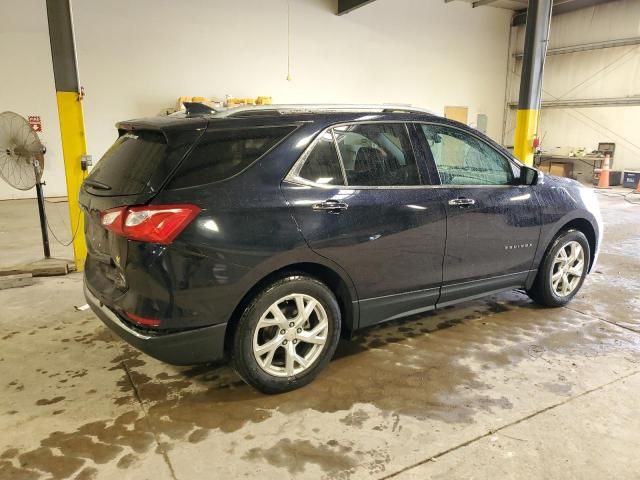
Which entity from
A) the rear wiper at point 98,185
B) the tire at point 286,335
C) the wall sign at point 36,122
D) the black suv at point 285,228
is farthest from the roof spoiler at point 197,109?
the wall sign at point 36,122

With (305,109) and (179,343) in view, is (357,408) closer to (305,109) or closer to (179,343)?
(179,343)

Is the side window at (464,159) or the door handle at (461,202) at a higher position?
the side window at (464,159)

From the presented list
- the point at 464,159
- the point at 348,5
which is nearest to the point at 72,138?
the point at 464,159

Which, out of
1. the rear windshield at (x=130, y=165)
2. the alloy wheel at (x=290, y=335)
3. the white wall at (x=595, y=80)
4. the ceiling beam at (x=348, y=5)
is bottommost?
the alloy wheel at (x=290, y=335)

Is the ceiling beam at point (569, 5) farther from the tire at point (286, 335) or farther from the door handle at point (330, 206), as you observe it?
the tire at point (286, 335)

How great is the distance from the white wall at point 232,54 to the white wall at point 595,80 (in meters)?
2.44

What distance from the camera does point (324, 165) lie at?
8.29ft

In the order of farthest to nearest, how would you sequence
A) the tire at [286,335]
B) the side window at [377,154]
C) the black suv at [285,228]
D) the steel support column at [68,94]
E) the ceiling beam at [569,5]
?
the ceiling beam at [569,5], the steel support column at [68,94], the side window at [377,154], the tire at [286,335], the black suv at [285,228]

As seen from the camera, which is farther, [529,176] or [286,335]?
[529,176]

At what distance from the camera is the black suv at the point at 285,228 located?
7.05ft

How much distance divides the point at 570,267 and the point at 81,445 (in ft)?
11.8

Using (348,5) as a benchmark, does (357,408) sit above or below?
below

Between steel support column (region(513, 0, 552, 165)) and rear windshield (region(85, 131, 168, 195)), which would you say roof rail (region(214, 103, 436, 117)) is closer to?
rear windshield (region(85, 131, 168, 195))

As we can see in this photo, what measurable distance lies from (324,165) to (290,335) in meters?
0.93
